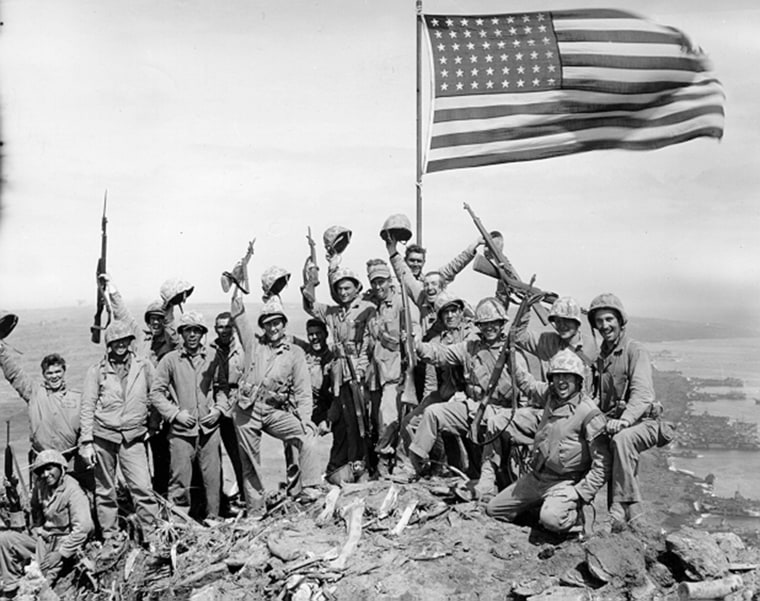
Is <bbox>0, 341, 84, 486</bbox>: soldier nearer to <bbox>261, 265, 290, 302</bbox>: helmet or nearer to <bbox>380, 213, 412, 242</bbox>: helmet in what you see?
<bbox>261, 265, 290, 302</bbox>: helmet

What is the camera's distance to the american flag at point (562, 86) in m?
10.3

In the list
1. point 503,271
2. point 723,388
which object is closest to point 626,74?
point 503,271

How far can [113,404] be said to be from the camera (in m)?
9.35

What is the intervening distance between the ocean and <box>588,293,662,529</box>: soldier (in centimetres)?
1182

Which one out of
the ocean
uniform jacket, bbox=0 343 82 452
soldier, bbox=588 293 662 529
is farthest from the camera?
the ocean

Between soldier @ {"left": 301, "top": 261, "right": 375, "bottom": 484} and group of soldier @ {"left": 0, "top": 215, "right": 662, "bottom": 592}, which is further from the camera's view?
soldier @ {"left": 301, "top": 261, "right": 375, "bottom": 484}

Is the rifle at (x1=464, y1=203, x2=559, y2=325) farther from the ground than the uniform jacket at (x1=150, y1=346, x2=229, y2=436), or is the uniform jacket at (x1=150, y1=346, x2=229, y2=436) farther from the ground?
the rifle at (x1=464, y1=203, x2=559, y2=325)

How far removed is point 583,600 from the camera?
6.82m

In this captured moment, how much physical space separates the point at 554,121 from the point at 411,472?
491 cm

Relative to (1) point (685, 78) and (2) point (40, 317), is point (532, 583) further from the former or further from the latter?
(2) point (40, 317)

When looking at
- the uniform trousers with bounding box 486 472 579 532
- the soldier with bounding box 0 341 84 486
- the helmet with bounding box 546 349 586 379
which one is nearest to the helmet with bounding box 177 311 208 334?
the soldier with bounding box 0 341 84 486

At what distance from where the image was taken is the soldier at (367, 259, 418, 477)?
32.2 ft

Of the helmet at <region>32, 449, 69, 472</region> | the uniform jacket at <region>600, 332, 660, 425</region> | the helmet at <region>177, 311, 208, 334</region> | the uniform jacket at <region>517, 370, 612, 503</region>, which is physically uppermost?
the helmet at <region>177, 311, 208, 334</region>

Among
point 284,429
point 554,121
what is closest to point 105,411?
point 284,429
